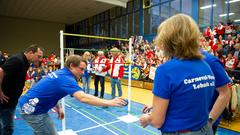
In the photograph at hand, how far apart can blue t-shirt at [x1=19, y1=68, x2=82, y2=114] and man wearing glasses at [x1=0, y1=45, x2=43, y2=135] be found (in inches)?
22.5

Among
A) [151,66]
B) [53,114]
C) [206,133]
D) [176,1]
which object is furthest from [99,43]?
[206,133]

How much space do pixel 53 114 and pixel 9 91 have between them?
2.85m

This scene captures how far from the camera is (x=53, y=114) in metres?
5.27

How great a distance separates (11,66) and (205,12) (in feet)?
34.5

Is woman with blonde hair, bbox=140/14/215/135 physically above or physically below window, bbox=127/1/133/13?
below

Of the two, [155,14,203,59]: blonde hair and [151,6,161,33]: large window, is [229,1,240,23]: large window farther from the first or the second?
[155,14,203,59]: blonde hair

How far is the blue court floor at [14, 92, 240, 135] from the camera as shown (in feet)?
13.2

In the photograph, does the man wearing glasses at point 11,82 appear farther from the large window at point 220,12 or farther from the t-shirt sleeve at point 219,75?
the large window at point 220,12

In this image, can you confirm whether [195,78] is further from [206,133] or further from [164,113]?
[206,133]

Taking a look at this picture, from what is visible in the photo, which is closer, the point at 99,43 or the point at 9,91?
the point at 9,91

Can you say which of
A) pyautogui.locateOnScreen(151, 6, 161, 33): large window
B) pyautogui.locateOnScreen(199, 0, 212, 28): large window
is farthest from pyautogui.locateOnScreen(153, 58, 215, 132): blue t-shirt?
pyautogui.locateOnScreen(151, 6, 161, 33): large window

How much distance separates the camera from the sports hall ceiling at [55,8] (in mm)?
15297

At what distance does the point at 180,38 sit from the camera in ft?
3.56

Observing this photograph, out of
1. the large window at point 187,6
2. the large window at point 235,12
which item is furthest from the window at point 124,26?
the large window at point 235,12
